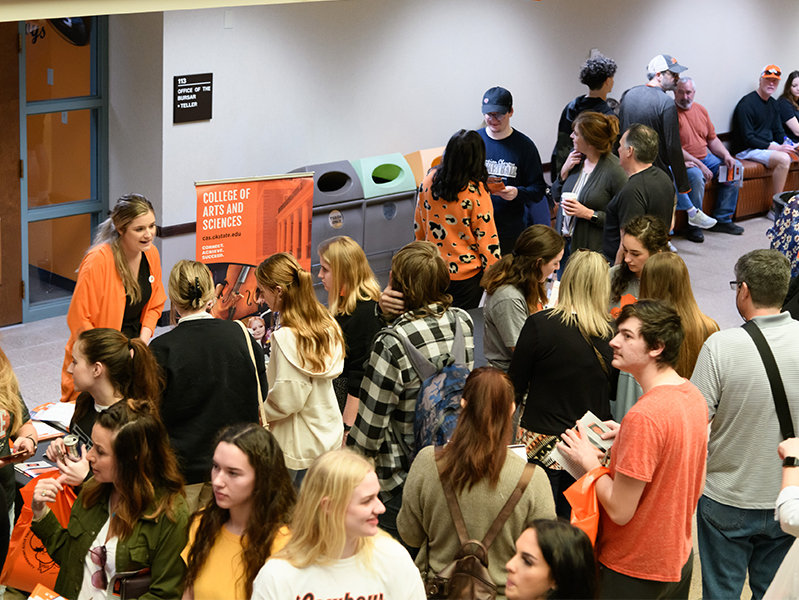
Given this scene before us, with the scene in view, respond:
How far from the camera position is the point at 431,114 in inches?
319

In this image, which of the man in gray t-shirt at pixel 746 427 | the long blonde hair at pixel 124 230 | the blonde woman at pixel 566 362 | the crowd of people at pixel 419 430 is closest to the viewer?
the crowd of people at pixel 419 430

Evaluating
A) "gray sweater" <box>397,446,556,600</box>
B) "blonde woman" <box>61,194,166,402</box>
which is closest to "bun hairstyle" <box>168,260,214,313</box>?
"blonde woman" <box>61,194,166,402</box>

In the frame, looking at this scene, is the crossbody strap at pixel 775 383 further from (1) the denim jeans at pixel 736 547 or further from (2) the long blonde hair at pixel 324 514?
(2) the long blonde hair at pixel 324 514

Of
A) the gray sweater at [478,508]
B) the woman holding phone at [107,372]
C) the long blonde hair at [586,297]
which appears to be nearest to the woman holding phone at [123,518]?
the woman holding phone at [107,372]

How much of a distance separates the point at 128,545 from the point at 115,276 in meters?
1.96

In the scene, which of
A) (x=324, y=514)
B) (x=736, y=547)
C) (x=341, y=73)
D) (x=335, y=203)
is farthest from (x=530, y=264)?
(x=341, y=73)

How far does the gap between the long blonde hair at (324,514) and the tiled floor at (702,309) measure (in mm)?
2526

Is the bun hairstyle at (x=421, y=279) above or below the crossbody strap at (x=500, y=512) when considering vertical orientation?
above

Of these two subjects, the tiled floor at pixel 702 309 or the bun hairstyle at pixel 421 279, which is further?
the tiled floor at pixel 702 309

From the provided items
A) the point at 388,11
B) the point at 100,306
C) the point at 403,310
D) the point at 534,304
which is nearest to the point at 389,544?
the point at 403,310

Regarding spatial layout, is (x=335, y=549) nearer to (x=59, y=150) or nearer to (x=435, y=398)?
(x=435, y=398)

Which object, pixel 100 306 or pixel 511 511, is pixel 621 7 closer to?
pixel 100 306

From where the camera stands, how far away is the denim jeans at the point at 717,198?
960 centimetres

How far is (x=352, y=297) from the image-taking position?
3801 mm
